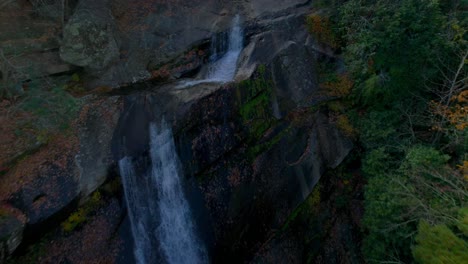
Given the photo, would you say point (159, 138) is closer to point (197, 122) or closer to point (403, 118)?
point (197, 122)

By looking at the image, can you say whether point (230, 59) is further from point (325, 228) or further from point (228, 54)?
point (325, 228)

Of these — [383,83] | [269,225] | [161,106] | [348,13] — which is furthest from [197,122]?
[348,13]

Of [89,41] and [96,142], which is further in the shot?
[89,41]

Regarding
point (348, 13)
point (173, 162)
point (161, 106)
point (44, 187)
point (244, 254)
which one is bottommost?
point (244, 254)

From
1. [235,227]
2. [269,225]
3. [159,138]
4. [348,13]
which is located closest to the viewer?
[159,138]

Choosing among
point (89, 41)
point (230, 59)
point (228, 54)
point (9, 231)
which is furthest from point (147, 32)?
point (9, 231)

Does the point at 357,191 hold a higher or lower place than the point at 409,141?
lower
